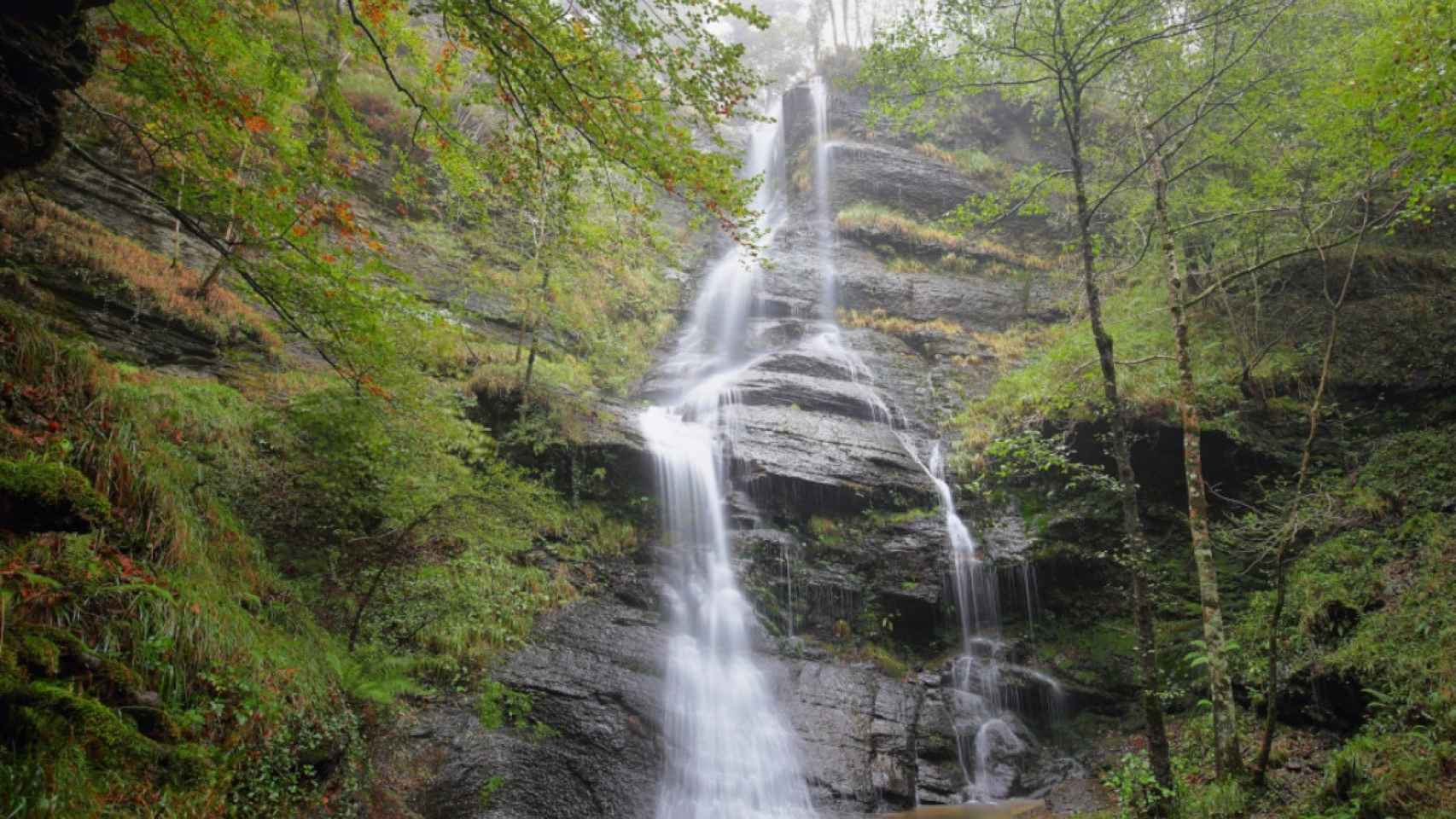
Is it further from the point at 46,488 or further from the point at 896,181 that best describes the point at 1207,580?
the point at 896,181

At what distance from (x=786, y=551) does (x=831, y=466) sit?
2061mm

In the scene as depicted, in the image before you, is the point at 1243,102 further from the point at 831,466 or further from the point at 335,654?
the point at 335,654

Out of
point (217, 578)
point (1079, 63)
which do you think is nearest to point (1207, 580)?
point (1079, 63)

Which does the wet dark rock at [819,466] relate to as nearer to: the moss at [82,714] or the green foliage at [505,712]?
the green foliage at [505,712]

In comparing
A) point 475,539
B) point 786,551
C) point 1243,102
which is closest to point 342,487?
point 475,539

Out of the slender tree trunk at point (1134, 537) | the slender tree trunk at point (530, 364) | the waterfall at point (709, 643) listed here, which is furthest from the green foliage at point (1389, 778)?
the slender tree trunk at point (530, 364)

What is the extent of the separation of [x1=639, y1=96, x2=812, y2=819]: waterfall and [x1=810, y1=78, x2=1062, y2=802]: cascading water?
112 inches

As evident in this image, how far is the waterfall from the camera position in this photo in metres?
8.49

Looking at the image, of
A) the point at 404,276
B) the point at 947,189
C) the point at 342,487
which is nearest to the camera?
the point at 404,276

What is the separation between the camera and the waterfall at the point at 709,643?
8.49 m

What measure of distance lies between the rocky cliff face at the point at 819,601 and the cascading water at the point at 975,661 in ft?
0.54

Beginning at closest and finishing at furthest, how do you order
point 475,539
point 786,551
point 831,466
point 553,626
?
point 475,539
point 553,626
point 786,551
point 831,466

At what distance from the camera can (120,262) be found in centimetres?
935

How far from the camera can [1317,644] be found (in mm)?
8211
